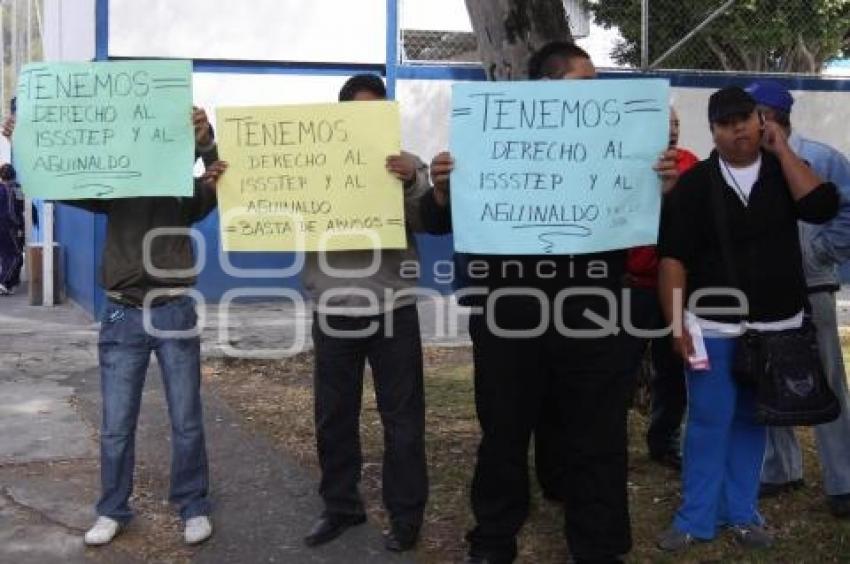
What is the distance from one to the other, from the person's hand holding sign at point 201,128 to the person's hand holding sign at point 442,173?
3.25 feet

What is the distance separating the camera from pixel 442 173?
3.94 metres

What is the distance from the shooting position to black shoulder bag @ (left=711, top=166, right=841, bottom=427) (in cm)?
407

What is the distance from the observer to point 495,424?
3977 millimetres

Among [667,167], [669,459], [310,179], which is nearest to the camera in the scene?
[667,167]

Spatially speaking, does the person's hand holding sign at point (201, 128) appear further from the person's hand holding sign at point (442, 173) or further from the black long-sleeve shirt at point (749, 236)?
the black long-sleeve shirt at point (749, 236)

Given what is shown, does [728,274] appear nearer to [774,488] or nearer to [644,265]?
[644,265]

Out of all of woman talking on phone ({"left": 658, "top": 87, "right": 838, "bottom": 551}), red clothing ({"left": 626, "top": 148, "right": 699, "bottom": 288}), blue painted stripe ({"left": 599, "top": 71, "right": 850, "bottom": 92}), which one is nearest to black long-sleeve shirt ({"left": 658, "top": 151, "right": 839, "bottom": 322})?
woman talking on phone ({"left": 658, "top": 87, "right": 838, "bottom": 551})

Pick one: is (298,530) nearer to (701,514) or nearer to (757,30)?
(701,514)

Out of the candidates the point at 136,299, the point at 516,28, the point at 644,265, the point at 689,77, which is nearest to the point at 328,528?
the point at 136,299

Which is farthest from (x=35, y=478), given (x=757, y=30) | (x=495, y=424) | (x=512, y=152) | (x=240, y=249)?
(x=757, y=30)

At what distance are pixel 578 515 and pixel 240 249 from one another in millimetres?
1696

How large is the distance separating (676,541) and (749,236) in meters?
1.29

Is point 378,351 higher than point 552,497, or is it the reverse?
point 378,351

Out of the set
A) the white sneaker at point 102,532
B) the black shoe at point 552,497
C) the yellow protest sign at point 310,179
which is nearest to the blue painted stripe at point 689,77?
the black shoe at point 552,497
